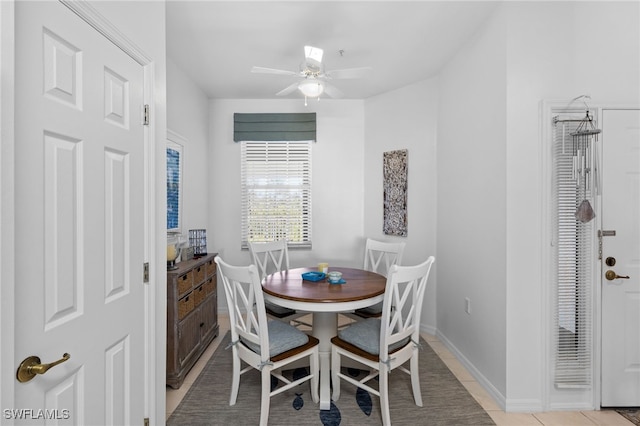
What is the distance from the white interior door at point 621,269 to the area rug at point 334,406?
3.21 ft

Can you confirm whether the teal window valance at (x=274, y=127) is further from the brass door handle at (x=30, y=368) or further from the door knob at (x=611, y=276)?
the brass door handle at (x=30, y=368)

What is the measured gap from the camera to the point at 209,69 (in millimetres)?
3117

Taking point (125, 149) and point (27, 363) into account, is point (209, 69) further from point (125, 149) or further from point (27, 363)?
point (27, 363)

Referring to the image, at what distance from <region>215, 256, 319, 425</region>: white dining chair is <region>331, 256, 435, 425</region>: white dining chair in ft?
0.72

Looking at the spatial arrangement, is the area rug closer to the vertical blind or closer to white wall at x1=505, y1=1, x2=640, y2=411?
white wall at x1=505, y1=1, x2=640, y2=411

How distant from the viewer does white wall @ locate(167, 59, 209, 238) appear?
2.96m

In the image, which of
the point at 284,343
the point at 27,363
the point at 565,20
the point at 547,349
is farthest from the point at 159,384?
the point at 565,20

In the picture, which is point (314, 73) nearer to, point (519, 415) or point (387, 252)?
point (387, 252)

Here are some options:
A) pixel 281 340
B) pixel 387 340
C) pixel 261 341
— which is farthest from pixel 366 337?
pixel 261 341

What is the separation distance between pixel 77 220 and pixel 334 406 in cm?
192

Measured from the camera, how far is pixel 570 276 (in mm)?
2098

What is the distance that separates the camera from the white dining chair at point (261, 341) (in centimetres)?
186

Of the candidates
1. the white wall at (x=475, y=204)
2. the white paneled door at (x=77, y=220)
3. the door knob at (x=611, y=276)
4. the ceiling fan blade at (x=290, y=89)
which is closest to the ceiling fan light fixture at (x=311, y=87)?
the ceiling fan blade at (x=290, y=89)

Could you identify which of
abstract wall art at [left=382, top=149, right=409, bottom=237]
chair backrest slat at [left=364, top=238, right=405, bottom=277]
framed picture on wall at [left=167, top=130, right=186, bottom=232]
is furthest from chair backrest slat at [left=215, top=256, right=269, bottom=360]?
abstract wall art at [left=382, top=149, right=409, bottom=237]
